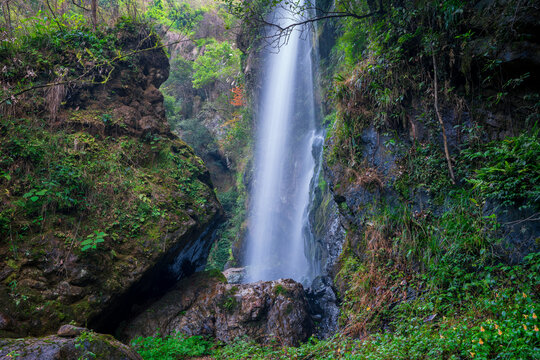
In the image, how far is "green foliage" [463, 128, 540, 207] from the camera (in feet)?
10.6

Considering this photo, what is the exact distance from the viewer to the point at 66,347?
2969 mm

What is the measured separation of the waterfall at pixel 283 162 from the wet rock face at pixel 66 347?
10073 mm

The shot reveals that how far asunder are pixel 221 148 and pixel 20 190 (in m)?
14.6

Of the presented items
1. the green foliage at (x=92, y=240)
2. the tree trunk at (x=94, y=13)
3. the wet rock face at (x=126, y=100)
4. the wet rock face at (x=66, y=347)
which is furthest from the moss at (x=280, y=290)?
the tree trunk at (x=94, y=13)

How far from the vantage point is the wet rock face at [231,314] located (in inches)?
223

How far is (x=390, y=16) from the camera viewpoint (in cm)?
564

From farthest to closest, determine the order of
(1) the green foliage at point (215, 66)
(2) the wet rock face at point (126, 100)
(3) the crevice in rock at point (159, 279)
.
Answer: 1. (1) the green foliage at point (215, 66)
2. (2) the wet rock face at point (126, 100)
3. (3) the crevice in rock at point (159, 279)

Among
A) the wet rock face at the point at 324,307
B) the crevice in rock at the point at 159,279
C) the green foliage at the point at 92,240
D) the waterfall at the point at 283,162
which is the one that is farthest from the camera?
the waterfall at the point at 283,162

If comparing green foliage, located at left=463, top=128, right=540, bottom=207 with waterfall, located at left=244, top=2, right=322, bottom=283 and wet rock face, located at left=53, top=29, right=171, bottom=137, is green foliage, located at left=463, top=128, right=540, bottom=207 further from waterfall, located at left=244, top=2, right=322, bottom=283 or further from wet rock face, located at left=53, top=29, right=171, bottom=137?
waterfall, located at left=244, top=2, right=322, bottom=283

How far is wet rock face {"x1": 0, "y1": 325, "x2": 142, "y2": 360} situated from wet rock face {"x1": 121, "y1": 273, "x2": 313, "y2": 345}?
2324mm

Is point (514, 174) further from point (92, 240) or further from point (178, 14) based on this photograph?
point (178, 14)

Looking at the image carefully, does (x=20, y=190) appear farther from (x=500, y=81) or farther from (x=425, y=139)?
(x=500, y=81)

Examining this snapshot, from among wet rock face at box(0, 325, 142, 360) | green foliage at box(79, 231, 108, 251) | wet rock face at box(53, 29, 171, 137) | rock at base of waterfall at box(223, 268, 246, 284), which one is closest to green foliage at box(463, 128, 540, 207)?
wet rock face at box(0, 325, 142, 360)

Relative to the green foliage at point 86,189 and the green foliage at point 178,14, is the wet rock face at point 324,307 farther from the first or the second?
the green foliage at point 178,14
